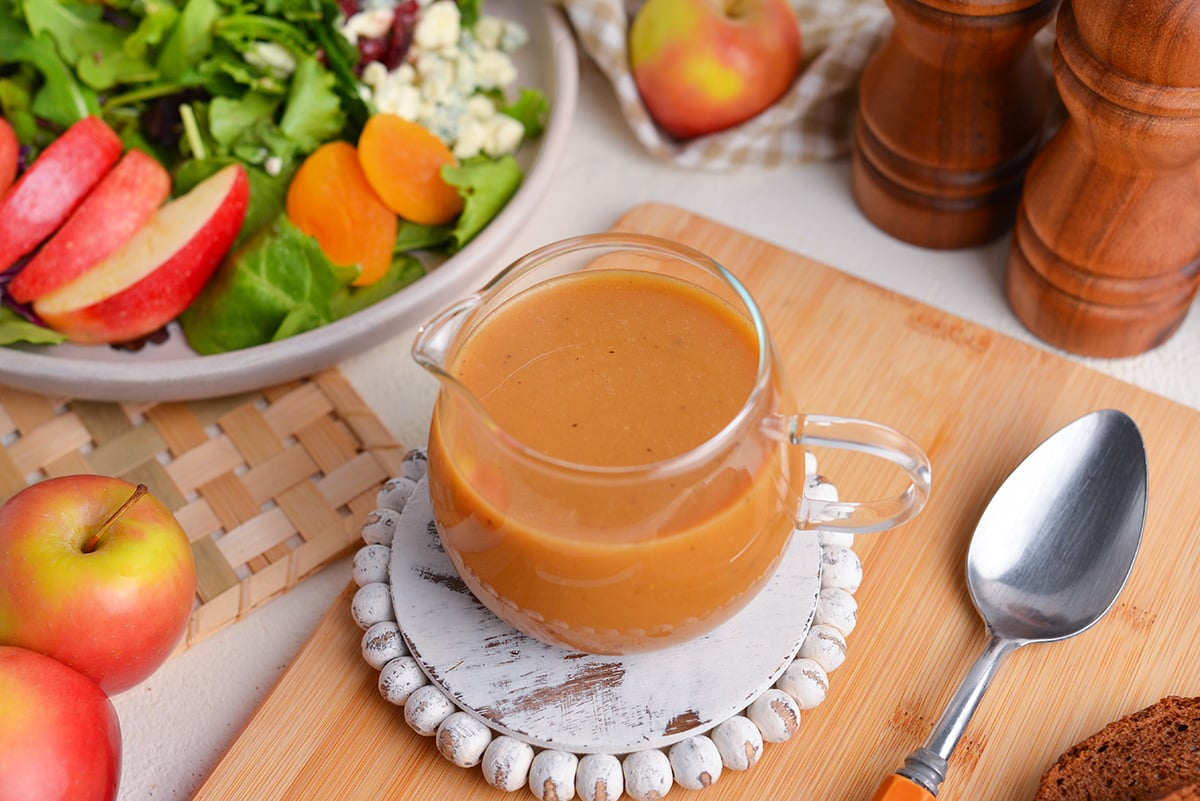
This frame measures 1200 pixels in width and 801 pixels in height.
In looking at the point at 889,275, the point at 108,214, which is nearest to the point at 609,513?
the point at 889,275

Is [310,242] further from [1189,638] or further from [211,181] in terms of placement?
[1189,638]

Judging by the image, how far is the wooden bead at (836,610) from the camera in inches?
44.1

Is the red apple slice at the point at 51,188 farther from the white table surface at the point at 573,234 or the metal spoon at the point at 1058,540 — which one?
the metal spoon at the point at 1058,540

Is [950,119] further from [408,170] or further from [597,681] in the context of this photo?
[597,681]

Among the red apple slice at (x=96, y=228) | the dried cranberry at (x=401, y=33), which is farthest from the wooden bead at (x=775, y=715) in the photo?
the dried cranberry at (x=401, y=33)

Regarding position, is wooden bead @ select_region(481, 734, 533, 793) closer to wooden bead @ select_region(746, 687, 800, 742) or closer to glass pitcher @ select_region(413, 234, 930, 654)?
glass pitcher @ select_region(413, 234, 930, 654)

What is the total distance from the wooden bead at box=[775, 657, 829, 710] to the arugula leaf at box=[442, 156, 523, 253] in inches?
29.9

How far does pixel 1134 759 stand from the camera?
3.41ft

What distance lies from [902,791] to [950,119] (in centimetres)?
89

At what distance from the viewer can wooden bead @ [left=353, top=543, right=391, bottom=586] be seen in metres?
1.16

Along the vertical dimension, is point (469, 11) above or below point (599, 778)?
above

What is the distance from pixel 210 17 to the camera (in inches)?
68.6

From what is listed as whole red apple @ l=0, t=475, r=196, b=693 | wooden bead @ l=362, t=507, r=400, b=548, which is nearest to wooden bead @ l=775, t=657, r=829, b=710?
wooden bead @ l=362, t=507, r=400, b=548

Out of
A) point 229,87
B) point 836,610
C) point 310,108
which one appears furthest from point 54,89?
point 836,610
